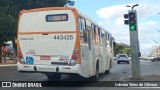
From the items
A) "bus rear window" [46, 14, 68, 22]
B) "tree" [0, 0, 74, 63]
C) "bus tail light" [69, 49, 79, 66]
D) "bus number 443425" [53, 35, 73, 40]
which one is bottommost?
"bus tail light" [69, 49, 79, 66]

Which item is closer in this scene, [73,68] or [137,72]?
[73,68]

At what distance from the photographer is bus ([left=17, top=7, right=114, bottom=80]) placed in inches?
587

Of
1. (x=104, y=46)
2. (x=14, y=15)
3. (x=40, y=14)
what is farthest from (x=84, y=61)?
(x=14, y=15)

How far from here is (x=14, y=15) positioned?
5316cm

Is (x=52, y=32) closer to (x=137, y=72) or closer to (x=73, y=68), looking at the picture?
(x=73, y=68)

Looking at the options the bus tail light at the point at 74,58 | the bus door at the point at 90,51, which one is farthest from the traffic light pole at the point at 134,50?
the bus tail light at the point at 74,58

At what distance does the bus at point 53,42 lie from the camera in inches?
587

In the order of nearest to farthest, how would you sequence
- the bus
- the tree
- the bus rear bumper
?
the bus rear bumper → the bus → the tree

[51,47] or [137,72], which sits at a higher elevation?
[51,47]

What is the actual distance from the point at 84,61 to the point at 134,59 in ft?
14.6

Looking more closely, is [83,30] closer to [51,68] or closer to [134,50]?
[51,68]

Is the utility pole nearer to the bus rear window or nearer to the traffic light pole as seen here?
the traffic light pole

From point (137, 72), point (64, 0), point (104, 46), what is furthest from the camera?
point (64, 0)

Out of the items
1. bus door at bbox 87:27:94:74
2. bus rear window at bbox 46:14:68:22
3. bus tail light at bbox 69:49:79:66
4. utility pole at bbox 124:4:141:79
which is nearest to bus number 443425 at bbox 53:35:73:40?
bus tail light at bbox 69:49:79:66
